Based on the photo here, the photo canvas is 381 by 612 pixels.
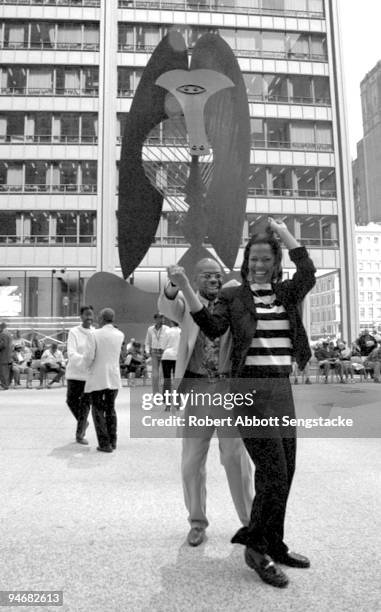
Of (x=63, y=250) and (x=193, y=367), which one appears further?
(x=63, y=250)

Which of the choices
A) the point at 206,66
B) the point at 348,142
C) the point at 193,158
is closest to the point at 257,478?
the point at 193,158

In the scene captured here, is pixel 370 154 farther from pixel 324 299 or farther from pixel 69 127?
pixel 69 127

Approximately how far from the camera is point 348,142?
29.9 meters

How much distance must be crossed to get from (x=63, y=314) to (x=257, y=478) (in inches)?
1029

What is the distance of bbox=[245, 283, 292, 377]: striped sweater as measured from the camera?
2566 millimetres

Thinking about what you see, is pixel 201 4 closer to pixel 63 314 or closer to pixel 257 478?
pixel 63 314

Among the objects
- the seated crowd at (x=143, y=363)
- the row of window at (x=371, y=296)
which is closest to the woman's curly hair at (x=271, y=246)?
the seated crowd at (x=143, y=363)

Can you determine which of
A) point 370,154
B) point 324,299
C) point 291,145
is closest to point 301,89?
point 291,145

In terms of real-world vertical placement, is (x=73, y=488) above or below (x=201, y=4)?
below

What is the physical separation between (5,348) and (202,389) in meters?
11.4

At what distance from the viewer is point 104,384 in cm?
555

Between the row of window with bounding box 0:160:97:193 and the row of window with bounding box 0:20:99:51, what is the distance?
6.79 meters

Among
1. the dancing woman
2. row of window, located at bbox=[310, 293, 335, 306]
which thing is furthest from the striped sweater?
row of window, located at bbox=[310, 293, 335, 306]

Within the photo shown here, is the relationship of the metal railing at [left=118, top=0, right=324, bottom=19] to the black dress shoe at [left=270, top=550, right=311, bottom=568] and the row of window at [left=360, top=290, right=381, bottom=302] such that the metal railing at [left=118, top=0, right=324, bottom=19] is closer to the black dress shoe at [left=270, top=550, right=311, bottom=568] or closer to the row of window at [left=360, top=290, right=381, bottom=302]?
the black dress shoe at [left=270, top=550, right=311, bottom=568]
